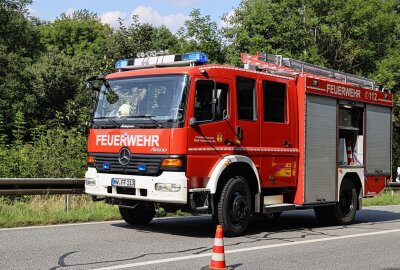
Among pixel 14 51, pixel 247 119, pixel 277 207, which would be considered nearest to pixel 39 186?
pixel 247 119

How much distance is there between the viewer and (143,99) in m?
9.30

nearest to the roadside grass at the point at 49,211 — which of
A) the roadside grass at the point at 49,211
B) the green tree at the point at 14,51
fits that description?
the roadside grass at the point at 49,211

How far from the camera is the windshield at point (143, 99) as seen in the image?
8883mm

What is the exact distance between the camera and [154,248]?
26.3 feet

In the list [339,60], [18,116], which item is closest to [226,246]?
[18,116]

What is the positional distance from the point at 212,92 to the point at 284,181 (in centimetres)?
271

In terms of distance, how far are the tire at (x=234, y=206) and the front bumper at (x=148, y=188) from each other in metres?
0.87

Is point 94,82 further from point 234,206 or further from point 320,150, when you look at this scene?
point 320,150

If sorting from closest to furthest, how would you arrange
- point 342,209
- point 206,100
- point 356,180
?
point 206,100 → point 342,209 → point 356,180

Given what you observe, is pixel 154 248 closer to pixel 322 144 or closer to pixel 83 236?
pixel 83 236

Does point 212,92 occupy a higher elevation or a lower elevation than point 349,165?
higher

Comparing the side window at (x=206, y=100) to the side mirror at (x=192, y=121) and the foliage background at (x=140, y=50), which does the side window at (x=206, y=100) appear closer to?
the side mirror at (x=192, y=121)

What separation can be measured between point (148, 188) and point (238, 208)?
166 centimetres

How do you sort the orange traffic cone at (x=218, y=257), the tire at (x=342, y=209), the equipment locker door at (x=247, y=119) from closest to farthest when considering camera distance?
the orange traffic cone at (x=218, y=257) → the equipment locker door at (x=247, y=119) → the tire at (x=342, y=209)
